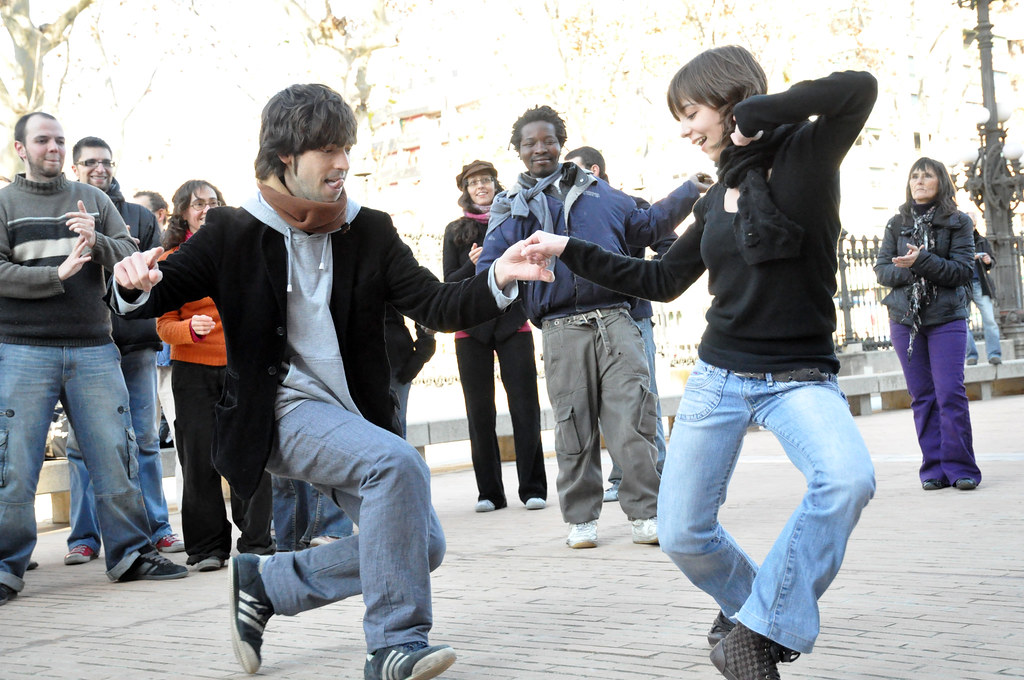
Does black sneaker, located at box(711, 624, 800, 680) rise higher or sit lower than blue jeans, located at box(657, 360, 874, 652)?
lower

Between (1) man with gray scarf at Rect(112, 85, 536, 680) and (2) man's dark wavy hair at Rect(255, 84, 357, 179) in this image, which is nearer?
(1) man with gray scarf at Rect(112, 85, 536, 680)

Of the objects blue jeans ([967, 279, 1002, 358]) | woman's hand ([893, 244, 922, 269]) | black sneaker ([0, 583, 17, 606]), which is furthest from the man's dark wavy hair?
blue jeans ([967, 279, 1002, 358])

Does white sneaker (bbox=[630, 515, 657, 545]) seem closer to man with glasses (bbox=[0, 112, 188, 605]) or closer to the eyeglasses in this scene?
man with glasses (bbox=[0, 112, 188, 605])

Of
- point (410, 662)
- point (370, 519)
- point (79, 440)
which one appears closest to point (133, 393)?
point (79, 440)

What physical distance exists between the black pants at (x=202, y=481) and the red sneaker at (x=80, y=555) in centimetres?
88

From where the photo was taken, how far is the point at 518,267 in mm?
4133

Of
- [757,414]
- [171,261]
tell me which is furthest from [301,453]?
[757,414]

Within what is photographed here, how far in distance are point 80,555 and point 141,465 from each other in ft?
2.05

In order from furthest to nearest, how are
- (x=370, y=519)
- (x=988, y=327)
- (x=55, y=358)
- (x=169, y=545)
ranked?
1. (x=988, y=327)
2. (x=169, y=545)
3. (x=55, y=358)
4. (x=370, y=519)

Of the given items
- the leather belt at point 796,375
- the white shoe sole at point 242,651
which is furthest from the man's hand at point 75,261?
the leather belt at point 796,375

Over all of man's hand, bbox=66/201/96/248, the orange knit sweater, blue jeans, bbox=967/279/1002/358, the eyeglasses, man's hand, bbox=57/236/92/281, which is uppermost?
the eyeglasses

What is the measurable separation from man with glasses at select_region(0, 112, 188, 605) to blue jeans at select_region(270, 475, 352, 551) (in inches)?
26.5

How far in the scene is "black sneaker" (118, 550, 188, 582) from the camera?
6523 mm

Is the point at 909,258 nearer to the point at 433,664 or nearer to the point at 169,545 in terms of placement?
the point at 169,545
